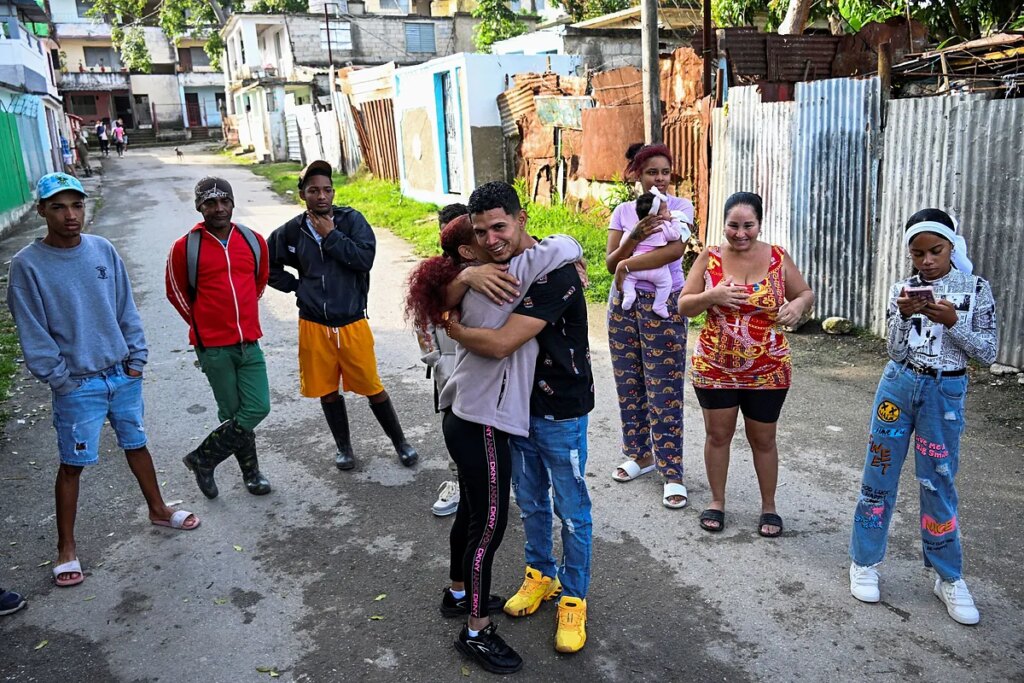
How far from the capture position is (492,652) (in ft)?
10.1

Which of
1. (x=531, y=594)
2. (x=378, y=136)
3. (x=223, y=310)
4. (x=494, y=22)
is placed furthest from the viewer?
(x=494, y=22)

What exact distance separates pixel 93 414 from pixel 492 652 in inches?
88.7

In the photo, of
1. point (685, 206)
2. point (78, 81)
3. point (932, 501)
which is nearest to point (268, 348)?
point (685, 206)

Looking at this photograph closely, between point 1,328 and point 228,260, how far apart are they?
554 cm

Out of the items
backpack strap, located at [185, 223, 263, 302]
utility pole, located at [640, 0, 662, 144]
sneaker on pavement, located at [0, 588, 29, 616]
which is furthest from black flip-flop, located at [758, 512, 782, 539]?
utility pole, located at [640, 0, 662, 144]

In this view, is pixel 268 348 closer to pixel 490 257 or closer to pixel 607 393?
pixel 607 393

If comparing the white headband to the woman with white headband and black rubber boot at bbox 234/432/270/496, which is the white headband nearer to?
the woman with white headband

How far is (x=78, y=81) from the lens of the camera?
44.0m

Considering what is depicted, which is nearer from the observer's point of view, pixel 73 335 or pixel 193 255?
pixel 73 335

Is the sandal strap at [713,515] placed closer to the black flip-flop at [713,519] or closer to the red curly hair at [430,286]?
the black flip-flop at [713,519]

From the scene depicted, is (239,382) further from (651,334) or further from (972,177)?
(972,177)

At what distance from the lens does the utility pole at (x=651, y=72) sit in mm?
8898

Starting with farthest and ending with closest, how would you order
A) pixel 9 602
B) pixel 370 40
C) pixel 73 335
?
pixel 370 40 < pixel 73 335 < pixel 9 602

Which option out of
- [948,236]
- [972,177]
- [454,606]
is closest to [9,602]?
[454,606]
